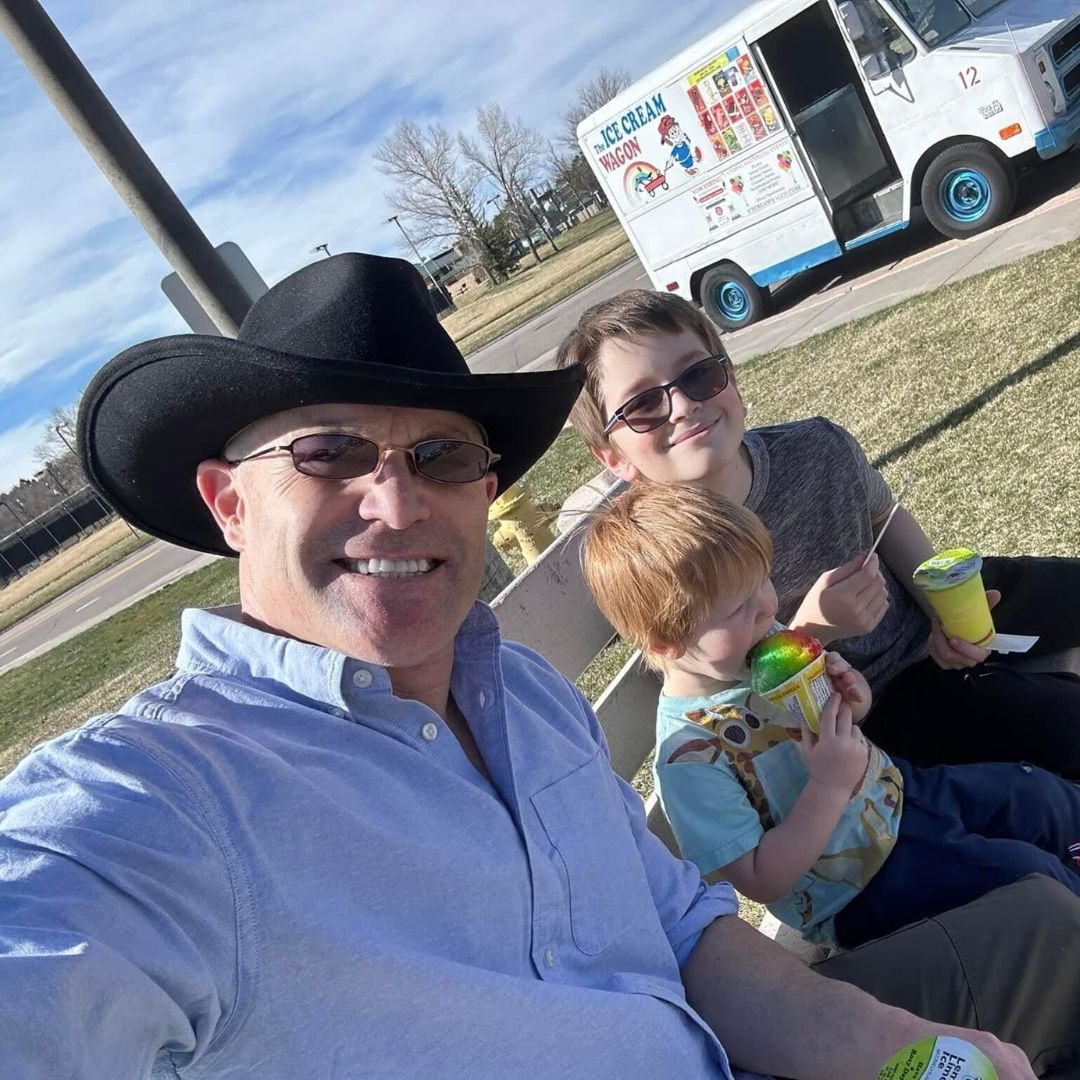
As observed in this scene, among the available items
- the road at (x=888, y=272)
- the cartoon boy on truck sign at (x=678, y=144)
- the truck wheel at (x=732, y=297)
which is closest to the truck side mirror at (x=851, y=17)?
the cartoon boy on truck sign at (x=678, y=144)

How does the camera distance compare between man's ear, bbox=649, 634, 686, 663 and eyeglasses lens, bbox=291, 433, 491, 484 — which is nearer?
eyeglasses lens, bbox=291, 433, 491, 484

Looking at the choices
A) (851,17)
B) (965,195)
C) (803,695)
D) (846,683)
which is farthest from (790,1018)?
(965,195)

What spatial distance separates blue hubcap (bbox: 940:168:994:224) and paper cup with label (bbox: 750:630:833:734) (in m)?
9.29

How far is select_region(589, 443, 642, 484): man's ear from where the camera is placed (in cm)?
266

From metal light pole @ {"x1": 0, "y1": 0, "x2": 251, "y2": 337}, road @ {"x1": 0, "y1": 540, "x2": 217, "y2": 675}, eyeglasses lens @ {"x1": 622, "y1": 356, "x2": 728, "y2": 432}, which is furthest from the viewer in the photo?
road @ {"x1": 0, "y1": 540, "x2": 217, "y2": 675}

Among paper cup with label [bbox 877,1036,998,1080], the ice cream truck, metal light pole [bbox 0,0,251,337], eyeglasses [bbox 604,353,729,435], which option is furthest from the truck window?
paper cup with label [bbox 877,1036,998,1080]

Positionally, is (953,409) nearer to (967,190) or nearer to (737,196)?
(967,190)

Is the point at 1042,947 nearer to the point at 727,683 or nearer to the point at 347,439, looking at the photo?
the point at 727,683

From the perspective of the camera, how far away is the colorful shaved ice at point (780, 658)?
1853 millimetres

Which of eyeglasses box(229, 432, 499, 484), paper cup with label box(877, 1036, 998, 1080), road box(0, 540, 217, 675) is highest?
eyeglasses box(229, 432, 499, 484)

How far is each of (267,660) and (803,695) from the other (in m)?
1.08

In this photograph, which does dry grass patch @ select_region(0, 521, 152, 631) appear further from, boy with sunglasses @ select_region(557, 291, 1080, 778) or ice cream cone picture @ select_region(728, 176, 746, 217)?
boy with sunglasses @ select_region(557, 291, 1080, 778)

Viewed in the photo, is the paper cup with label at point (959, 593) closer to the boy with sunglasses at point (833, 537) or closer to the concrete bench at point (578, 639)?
the boy with sunglasses at point (833, 537)

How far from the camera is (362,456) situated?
1.48m
